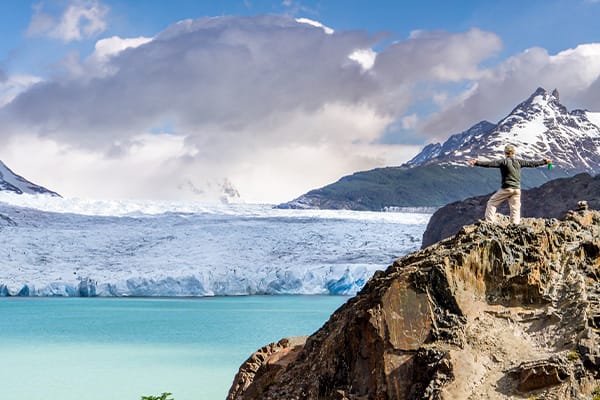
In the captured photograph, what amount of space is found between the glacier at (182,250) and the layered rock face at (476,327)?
3785cm

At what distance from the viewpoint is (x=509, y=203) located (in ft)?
24.3

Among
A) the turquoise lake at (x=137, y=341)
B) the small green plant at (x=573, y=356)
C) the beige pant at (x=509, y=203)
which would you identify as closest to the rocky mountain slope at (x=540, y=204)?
the turquoise lake at (x=137, y=341)

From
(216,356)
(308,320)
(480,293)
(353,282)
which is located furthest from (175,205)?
(480,293)

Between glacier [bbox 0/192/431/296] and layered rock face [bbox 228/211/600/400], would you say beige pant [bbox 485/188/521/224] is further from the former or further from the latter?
glacier [bbox 0/192/431/296]

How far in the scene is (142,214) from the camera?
59.2m

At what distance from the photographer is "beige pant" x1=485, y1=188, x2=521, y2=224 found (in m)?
7.25

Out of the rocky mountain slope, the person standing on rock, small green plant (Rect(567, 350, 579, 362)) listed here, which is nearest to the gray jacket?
the person standing on rock

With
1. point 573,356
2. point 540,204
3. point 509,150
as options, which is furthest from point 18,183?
point 573,356

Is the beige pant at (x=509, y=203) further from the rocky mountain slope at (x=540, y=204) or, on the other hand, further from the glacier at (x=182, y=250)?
the glacier at (x=182, y=250)

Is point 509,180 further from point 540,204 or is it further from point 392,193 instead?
point 392,193

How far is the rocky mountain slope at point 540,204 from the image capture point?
46.1 metres

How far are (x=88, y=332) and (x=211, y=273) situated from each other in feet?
44.7

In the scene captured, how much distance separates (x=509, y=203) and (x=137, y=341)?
2213 cm

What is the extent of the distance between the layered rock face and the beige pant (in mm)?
656
